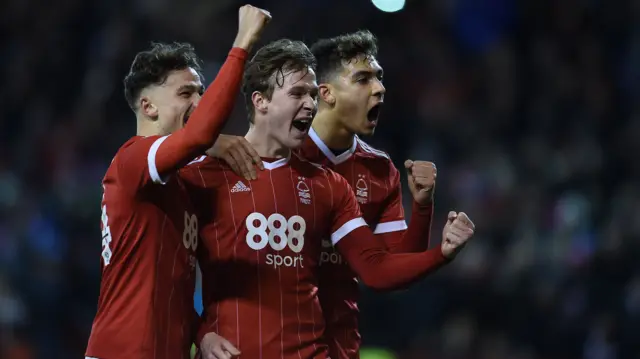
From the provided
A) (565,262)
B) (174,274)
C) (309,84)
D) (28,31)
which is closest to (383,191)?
(309,84)

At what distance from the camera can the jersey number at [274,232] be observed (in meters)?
4.20

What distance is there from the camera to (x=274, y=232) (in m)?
4.22

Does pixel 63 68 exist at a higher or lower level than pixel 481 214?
higher

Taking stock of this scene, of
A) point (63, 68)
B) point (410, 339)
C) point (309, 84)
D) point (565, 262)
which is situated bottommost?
point (410, 339)

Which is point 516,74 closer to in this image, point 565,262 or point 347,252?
point 565,262

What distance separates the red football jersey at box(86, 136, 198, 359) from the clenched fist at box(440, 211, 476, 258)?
93cm

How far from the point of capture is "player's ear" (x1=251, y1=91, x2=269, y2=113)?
434 centimetres

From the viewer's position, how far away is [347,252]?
4.41 meters

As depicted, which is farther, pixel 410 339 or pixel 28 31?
pixel 28 31

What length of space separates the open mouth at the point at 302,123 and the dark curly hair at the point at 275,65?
0.45 ft

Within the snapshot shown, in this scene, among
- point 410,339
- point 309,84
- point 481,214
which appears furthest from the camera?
point 481,214

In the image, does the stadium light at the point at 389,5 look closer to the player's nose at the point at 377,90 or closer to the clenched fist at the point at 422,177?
the player's nose at the point at 377,90

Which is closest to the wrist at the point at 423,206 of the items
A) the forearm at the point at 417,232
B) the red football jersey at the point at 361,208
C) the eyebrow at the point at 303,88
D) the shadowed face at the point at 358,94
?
the forearm at the point at 417,232

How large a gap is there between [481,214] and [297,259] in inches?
204
